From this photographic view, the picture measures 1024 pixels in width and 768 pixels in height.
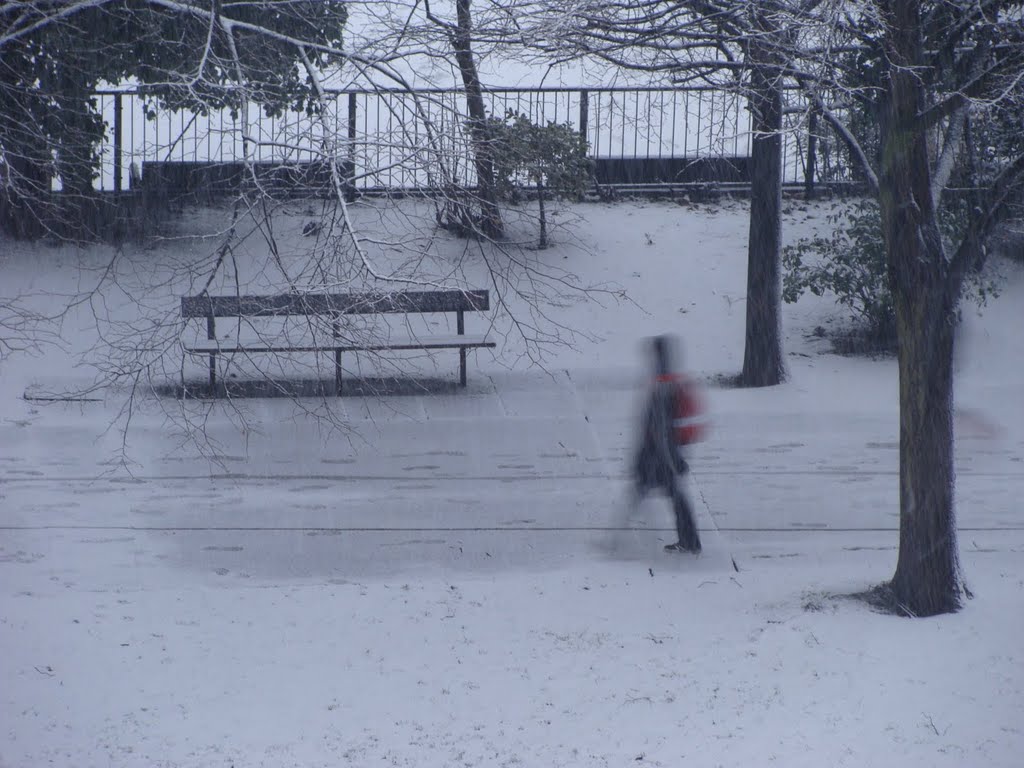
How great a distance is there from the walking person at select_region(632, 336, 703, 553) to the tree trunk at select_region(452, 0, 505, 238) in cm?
127

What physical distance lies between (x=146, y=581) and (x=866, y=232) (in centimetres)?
897

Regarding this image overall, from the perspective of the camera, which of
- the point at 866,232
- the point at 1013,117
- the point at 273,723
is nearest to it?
the point at 273,723

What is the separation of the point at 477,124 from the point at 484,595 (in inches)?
98.8

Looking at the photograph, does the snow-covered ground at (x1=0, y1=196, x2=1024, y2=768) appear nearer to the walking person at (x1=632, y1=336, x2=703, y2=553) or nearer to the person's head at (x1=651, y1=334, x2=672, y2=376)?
the walking person at (x1=632, y1=336, x2=703, y2=553)

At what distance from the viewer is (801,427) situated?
33.8ft

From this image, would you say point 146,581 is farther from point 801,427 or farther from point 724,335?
point 724,335

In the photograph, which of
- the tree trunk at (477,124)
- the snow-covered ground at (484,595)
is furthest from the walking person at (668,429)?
the tree trunk at (477,124)

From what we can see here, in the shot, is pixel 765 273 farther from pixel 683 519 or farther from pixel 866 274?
pixel 683 519

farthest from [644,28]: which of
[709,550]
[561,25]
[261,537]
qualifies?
[261,537]

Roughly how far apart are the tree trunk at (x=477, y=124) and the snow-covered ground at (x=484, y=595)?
1.02m

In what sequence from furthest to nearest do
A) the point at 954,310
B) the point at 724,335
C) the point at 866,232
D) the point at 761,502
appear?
the point at 724,335
the point at 866,232
the point at 761,502
the point at 954,310

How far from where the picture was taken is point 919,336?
5738mm

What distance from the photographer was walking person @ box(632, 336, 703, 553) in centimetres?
658

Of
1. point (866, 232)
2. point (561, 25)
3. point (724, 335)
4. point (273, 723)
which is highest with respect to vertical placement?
point (561, 25)
